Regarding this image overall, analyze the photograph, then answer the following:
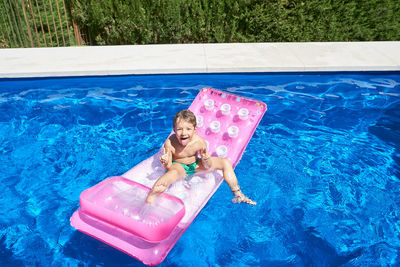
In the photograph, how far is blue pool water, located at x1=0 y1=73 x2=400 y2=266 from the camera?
3861mm

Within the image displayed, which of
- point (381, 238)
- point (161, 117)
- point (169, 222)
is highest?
point (169, 222)

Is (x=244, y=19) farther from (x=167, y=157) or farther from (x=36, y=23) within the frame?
(x=167, y=157)


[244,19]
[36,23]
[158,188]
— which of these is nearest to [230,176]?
[158,188]

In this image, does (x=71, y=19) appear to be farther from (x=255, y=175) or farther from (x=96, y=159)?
(x=255, y=175)

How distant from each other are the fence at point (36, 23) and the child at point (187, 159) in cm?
590

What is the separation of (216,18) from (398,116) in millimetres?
4616

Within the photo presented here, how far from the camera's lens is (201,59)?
720cm

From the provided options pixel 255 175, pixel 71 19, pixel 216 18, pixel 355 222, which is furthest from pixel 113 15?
pixel 355 222

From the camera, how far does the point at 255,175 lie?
15.8 ft

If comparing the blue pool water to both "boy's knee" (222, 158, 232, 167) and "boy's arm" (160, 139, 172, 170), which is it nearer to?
"boy's knee" (222, 158, 232, 167)

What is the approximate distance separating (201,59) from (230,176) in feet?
12.6

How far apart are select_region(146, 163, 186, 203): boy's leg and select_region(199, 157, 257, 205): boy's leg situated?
37 cm

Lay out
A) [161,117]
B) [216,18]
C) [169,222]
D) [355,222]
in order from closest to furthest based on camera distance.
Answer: [169,222] < [355,222] < [161,117] < [216,18]

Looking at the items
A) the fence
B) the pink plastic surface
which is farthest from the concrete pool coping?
the pink plastic surface
